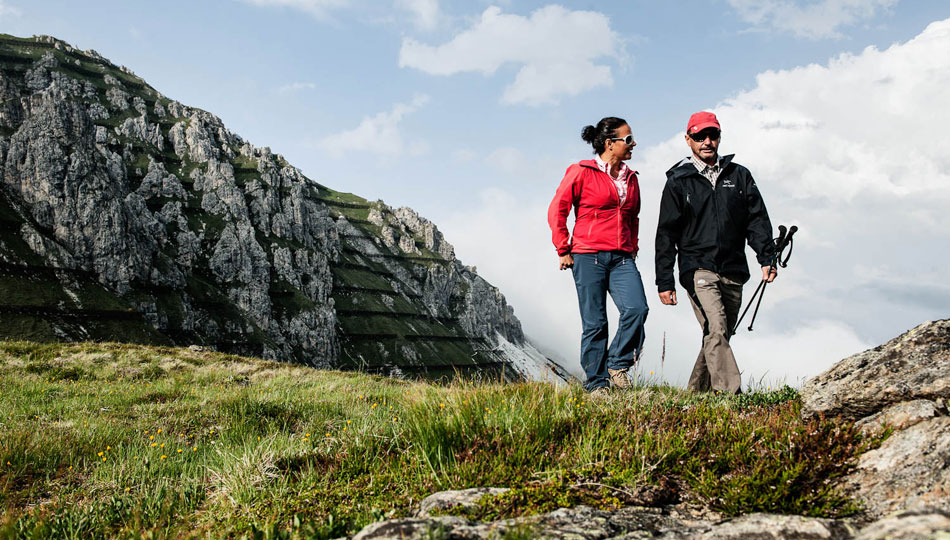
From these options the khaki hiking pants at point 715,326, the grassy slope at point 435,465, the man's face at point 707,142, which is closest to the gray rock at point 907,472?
the grassy slope at point 435,465

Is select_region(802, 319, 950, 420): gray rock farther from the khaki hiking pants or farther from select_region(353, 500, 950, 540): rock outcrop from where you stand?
the khaki hiking pants

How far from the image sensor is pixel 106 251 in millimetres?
151125

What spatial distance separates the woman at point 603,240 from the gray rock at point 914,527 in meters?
5.60

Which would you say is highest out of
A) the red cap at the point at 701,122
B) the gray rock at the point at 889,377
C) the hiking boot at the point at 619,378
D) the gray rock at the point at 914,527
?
the red cap at the point at 701,122

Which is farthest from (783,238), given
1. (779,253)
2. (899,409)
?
(899,409)

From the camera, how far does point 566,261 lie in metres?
7.98

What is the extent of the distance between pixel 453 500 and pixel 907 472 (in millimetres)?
2588

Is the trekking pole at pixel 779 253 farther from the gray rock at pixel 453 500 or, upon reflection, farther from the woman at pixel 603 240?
the gray rock at pixel 453 500

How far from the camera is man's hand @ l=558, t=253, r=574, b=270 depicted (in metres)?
7.97

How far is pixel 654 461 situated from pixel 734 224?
507cm

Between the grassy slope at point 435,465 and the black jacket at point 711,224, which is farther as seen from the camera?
the black jacket at point 711,224

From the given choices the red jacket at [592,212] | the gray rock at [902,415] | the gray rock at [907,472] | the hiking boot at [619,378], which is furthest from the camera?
the red jacket at [592,212]

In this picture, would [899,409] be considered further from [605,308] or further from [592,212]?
[592,212]

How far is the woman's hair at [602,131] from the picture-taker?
7934 mm
